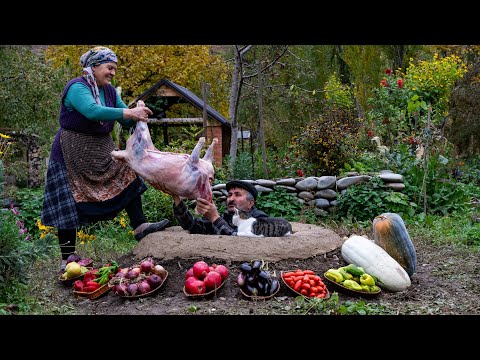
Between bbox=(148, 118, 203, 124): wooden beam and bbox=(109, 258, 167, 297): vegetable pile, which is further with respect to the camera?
bbox=(148, 118, 203, 124): wooden beam

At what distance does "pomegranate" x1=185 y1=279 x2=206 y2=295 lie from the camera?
511 cm

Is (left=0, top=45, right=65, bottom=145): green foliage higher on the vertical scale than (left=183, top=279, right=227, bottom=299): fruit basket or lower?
higher

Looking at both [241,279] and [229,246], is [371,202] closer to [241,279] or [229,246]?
[229,246]

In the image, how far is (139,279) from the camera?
5.35 metres

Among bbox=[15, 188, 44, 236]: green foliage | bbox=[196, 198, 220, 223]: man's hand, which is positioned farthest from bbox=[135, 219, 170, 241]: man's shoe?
bbox=[15, 188, 44, 236]: green foliage

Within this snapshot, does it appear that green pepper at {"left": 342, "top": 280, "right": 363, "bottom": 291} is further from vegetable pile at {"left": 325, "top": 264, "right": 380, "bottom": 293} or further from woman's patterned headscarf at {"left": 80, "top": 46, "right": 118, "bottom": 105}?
woman's patterned headscarf at {"left": 80, "top": 46, "right": 118, "bottom": 105}

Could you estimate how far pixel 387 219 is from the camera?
19.7ft

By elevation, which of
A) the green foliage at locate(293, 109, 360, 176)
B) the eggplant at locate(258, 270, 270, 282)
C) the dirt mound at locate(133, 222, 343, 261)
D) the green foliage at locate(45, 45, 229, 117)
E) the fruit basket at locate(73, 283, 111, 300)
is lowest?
the fruit basket at locate(73, 283, 111, 300)

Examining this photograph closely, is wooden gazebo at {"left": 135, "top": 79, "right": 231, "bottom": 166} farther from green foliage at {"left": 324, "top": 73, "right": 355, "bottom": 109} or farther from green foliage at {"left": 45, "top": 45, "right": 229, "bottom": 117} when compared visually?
green foliage at {"left": 324, "top": 73, "right": 355, "bottom": 109}

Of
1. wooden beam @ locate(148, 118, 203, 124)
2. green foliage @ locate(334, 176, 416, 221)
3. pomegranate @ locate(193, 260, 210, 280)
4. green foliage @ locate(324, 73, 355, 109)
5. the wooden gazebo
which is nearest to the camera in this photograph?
pomegranate @ locate(193, 260, 210, 280)

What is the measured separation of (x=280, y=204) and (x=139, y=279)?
503 cm

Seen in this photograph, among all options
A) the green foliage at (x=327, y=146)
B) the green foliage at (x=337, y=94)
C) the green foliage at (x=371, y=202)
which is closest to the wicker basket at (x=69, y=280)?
the green foliage at (x=371, y=202)

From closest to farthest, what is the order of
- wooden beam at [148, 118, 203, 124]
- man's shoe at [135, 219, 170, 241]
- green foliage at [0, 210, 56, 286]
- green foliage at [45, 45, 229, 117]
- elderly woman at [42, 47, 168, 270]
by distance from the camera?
green foliage at [0, 210, 56, 286] < elderly woman at [42, 47, 168, 270] < man's shoe at [135, 219, 170, 241] < wooden beam at [148, 118, 203, 124] < green foliage at [45, 45, 229, 117]

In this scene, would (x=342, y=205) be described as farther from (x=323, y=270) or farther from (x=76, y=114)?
(x=76, y=114)
